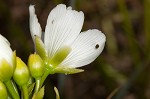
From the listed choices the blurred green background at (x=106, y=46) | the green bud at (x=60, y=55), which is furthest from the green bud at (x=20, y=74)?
the blurred green background at (x=106, y=46)

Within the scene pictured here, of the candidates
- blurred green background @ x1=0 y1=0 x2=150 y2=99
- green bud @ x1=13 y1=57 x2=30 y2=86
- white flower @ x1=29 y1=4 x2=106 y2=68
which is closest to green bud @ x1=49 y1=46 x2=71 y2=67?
white flower @ x1=29 y1=4 x2=106 y2=68

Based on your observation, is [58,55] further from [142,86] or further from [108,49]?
[108,49]

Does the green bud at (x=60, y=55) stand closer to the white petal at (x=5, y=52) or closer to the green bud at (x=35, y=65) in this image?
the green bud at (x=35, y=65)

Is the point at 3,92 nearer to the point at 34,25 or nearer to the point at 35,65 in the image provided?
the point at 35,65

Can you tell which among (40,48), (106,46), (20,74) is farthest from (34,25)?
(106,46)

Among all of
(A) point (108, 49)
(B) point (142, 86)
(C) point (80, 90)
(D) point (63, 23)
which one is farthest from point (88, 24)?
(D) point (63, 23)

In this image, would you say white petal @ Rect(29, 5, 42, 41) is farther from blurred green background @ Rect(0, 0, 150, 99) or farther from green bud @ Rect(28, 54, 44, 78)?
blurred green background @ Rect(0, 0, 150, 99)
